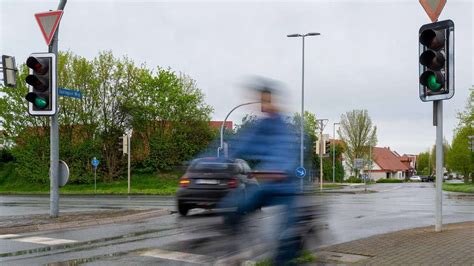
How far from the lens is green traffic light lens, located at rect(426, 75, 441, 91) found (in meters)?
9.23

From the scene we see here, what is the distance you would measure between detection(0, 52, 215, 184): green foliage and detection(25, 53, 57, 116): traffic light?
28.5m

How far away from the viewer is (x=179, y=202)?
557 inches

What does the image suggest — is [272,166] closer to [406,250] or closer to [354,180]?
[406,250]

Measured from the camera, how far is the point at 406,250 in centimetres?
762

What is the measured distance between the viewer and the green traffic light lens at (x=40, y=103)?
12.4 m

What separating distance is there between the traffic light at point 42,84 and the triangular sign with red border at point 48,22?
72 cm

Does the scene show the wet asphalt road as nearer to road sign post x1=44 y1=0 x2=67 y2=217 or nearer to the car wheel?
the car wheel

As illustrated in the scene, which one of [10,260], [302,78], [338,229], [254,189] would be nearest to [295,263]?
[254,189]

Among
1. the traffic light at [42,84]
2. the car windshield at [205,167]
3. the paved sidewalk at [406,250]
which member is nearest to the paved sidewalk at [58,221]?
the car windshield at [205,167]

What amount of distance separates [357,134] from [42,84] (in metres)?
70.0

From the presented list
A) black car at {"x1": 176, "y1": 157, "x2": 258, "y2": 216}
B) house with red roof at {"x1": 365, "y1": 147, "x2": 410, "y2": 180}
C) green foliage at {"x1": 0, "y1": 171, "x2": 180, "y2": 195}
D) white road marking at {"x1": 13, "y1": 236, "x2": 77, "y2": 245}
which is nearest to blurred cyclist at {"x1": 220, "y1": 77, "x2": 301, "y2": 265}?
white road marking at {"x1": 13, "y1": 236, "x2": 77, "y2": 245}

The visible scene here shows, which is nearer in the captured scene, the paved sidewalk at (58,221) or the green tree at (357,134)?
the paved sidewalk at (58,221)

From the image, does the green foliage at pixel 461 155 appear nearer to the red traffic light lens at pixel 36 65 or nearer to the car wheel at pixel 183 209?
the car wheel at pixel 183 209

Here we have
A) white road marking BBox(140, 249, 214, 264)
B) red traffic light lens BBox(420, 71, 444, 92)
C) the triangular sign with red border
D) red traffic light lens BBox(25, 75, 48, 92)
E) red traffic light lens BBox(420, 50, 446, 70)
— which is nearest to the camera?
white road marking BBox(140, 249, 214, 264)
